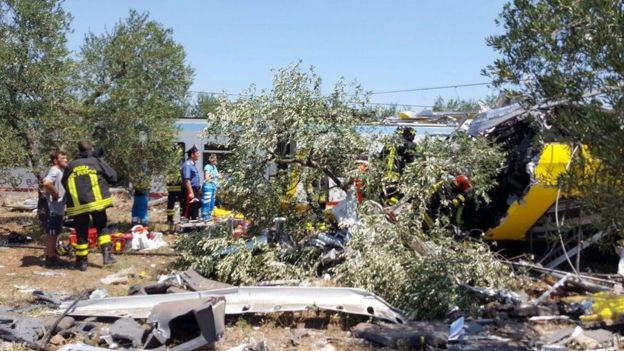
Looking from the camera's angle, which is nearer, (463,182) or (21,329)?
(21,329)

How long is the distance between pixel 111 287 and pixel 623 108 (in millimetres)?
6321

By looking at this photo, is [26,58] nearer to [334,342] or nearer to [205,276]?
[205,276]

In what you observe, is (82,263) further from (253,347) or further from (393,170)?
(393,170)

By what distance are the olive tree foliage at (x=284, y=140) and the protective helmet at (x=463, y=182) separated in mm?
1316

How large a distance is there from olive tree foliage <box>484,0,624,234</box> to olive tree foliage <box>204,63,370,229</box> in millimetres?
4094

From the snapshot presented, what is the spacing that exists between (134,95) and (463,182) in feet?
21.4

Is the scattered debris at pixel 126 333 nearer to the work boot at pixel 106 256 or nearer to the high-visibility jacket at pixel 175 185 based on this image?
the work boot at pixel 106 256

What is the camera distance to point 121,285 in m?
8.02

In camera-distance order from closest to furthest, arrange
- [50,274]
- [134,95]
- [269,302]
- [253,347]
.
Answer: [253,347] → [269,302] → [50,274] → [134,95]

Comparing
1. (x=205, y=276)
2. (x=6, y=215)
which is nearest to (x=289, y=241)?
(x=205, y=276)

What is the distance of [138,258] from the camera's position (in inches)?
382

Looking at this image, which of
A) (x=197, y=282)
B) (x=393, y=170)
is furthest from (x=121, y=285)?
(x=393, y=170)

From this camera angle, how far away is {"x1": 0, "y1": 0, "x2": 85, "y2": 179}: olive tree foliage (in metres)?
10.3

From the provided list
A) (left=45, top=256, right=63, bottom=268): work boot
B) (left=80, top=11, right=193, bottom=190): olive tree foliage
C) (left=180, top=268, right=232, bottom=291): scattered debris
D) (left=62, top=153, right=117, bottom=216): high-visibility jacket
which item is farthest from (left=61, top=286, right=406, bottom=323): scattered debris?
(left=80, top=11, right=193, bottom=190): olive tree foliage
